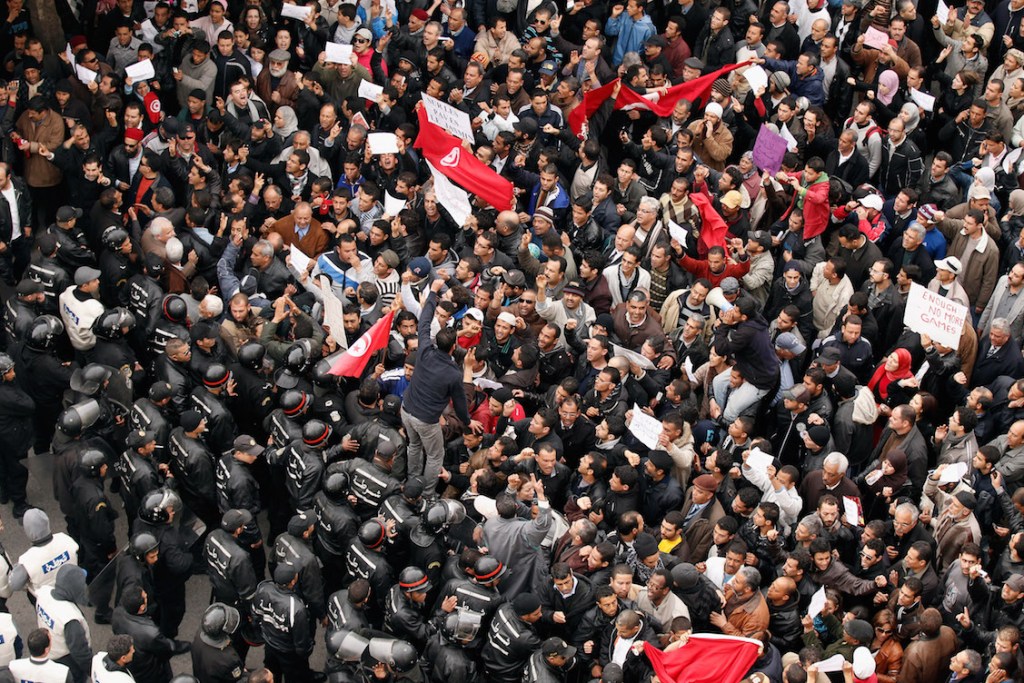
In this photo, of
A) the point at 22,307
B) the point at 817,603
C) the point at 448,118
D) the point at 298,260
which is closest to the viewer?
the point at 817,603

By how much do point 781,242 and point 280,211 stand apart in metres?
5.06

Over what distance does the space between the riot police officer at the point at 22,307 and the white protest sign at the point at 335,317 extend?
254cm

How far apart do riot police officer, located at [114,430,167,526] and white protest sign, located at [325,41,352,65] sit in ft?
18.6

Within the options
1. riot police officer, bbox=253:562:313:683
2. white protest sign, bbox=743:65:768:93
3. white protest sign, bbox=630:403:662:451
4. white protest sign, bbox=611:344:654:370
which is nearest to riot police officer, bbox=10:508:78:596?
riot police officer, bbox=253:562:313:683

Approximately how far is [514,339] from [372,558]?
2955 millimetres

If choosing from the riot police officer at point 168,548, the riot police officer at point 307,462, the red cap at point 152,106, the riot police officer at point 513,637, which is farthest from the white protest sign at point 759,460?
the red cap at point 152,106

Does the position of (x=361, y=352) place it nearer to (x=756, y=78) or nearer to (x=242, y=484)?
(x=242, y=484)

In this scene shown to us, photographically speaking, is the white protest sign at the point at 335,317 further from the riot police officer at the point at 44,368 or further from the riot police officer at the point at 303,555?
the riot police officer at the point at 44,368

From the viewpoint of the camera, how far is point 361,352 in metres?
12.0

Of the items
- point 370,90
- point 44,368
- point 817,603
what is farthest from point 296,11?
point 817,603

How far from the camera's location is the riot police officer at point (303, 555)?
1050 centimetres

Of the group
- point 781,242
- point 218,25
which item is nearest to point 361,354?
point 781,242

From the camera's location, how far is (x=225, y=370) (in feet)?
38.7

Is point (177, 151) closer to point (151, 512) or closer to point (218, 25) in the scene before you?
point (218, 25)
